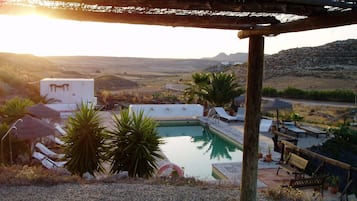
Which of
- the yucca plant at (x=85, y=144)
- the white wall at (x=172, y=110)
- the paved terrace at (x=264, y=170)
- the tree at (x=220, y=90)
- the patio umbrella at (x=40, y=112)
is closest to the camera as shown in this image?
the yucca plant at (x=85, y=144)

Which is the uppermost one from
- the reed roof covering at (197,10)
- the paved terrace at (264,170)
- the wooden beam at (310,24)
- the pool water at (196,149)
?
the reed roof covering at (197,10)

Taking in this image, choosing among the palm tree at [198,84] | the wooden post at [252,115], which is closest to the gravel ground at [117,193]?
the wooden post at [252,115]

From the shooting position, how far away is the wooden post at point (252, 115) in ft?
13.7

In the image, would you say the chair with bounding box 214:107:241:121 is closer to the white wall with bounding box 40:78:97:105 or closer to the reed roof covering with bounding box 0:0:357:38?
the white wall with bounding box 40:78:97:105

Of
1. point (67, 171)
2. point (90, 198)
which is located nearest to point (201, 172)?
point (67, 171)

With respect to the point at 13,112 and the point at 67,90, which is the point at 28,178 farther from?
the point at 67,90

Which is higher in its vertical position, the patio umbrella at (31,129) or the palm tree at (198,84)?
the palm tree at (198,84)

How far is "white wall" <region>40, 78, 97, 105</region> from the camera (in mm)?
19266

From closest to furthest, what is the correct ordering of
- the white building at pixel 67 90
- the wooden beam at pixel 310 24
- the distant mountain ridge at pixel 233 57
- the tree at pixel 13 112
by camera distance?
the wooden beam at pixel 310 24 < the tree at pixel 13 112 < the white building at pixel 67 90 < the distant mountain ridge at pixel 233 57

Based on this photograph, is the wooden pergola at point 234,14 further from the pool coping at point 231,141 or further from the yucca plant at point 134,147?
the yucca plant at point 134,147

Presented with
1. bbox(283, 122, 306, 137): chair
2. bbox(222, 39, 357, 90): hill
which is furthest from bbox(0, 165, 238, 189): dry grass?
bbox(222, 39, 357, 90): hill

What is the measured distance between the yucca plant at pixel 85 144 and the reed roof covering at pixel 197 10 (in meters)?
4.63

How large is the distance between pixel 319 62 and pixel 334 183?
39678mm

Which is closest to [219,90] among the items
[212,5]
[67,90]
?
[67,90]
